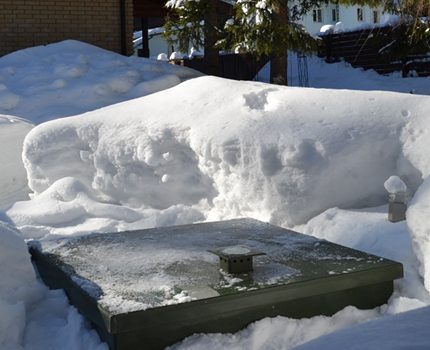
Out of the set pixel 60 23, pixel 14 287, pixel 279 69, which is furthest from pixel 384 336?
pixel 60 23

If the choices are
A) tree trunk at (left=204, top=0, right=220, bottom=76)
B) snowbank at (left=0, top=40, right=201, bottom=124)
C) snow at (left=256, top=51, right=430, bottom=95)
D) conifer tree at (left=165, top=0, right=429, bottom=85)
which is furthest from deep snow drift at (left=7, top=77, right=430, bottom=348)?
snow at (left=256, top=51, right=430, bottom=95)

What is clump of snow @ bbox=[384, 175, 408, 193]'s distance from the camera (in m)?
4.61

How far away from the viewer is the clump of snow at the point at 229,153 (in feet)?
16.6

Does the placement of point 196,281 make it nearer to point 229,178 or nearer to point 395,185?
point 395,185

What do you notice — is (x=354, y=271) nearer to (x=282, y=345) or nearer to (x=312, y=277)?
(x=312, y=277)

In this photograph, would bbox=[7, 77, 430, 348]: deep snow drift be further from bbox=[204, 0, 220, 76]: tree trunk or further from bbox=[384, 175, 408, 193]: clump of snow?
bbox=[204, 0, 220, 76]: tree trunk

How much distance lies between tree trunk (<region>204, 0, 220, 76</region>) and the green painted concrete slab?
324 inches

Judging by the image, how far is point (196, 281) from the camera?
366cm

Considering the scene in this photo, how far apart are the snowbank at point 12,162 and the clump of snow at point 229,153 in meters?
0.49

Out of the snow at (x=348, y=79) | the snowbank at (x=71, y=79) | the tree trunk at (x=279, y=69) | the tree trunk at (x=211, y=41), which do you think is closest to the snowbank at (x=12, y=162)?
the snowbank at (x=71, y=79)

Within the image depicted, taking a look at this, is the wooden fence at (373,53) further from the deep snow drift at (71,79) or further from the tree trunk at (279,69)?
the deep snow drift at (71,79)

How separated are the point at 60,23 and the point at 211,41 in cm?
320

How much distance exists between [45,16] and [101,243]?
9.67 meters

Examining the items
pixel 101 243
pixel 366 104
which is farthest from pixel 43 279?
pixel 366 104
